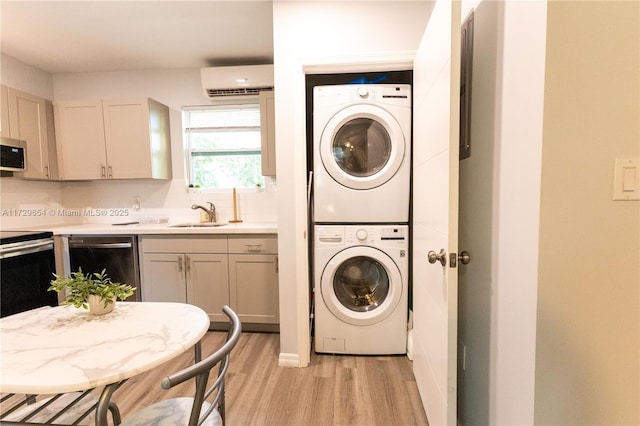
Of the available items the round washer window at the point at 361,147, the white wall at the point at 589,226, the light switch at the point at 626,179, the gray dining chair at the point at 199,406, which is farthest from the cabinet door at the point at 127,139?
the light switch at the point at 626,179

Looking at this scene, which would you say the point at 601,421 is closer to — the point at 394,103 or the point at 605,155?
the point at 605,155

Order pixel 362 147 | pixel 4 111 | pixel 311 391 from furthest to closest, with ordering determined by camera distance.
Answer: pixel 4 111
pixel 362 147
pixel 311 391

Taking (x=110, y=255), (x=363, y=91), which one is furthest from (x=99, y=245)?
(x=363, y=91)

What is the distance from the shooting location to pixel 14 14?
2105mm

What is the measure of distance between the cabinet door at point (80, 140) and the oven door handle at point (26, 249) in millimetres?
731

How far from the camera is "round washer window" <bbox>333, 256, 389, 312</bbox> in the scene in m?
2.17

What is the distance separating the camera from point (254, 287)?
2.52 metres

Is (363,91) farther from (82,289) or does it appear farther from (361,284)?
(82,289)

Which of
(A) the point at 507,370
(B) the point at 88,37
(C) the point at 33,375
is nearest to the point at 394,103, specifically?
(A) the point at 507,370

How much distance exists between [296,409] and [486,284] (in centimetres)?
123

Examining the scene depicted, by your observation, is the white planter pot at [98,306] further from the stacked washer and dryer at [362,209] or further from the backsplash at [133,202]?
the backsplash at [133,202]

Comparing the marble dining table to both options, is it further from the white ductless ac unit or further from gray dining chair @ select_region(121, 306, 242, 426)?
the white ductless ac unit

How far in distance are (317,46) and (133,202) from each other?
Result: 2552 millimetres

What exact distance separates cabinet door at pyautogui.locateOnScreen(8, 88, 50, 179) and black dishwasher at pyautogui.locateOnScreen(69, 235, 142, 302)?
769 mm
